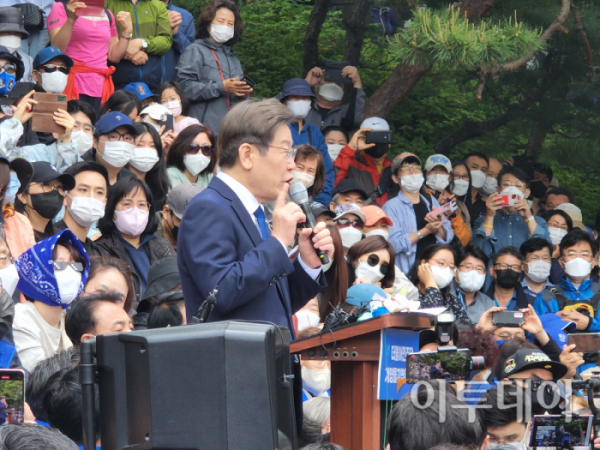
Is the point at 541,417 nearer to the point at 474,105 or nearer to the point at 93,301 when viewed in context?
the point at 93,301

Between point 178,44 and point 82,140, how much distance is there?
2434 mm

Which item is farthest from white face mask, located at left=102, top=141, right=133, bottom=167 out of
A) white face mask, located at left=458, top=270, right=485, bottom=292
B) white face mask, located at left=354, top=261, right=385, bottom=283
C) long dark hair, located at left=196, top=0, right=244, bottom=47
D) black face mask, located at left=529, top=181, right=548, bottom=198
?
black face mask, located at left=529, top=181, right=548, bottom=198

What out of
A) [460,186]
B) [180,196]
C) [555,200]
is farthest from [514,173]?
[180,196]

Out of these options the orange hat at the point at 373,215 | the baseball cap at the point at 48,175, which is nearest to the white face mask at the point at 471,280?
the orange hat at the point at 373,215

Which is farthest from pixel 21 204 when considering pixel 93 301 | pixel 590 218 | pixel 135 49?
pixel 590 218

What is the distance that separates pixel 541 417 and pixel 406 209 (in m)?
4.92

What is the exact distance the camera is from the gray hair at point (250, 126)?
304 centimetres

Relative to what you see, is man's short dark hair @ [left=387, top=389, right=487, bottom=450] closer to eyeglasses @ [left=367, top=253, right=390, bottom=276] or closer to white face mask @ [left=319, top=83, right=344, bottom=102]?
eyeglasses @ [left=367, top=253, right=390, bottom=276]

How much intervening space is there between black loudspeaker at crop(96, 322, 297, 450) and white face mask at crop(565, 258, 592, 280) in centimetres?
739

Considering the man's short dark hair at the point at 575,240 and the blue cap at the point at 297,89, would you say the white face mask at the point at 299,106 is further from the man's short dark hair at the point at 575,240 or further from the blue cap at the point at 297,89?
the man's short dark hair at the point at 575,240

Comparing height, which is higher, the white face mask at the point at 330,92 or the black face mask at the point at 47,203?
the white face mask at the point at 330,92

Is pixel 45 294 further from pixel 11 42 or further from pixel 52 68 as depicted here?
pixel 11 42

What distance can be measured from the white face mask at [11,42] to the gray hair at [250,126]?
4740 millimetres

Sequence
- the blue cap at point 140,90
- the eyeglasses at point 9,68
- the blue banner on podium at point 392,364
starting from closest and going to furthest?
the blue banner on podium at point 392,364 < the eyeglasses at point 9,68 < the blue cap at point 140,90
